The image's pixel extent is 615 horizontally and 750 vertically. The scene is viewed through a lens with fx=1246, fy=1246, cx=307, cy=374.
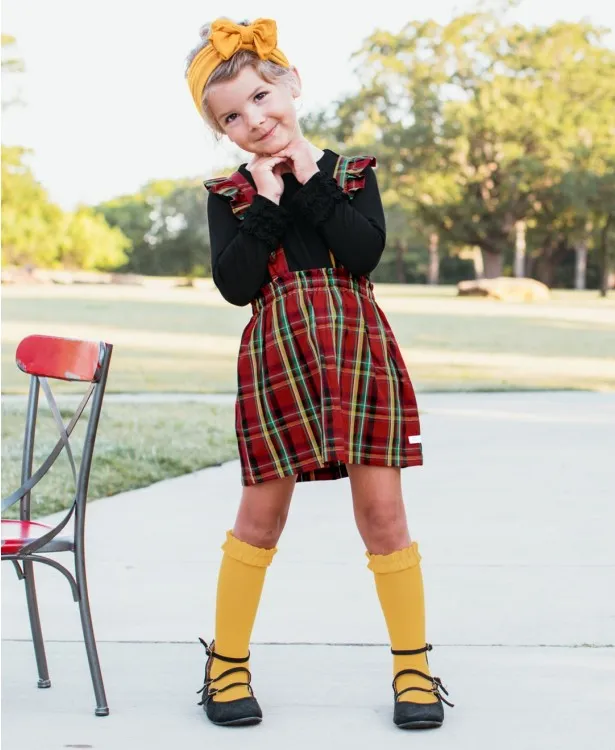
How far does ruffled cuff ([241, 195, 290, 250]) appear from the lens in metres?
2.79

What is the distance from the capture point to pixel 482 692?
3.06m

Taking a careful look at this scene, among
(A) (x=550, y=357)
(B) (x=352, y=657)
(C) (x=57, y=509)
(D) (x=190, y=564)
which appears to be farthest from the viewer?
(A) (x=550, y=357)

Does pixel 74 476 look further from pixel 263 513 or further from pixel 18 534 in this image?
pixel 263 513

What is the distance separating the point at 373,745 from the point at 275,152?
1.35m

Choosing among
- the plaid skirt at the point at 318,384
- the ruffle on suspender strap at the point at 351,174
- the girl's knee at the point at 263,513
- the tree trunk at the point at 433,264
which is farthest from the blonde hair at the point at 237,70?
the tree trunk at the point at 433,264

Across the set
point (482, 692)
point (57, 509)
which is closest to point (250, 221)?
point (482, 692)

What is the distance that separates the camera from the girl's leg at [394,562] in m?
2.85

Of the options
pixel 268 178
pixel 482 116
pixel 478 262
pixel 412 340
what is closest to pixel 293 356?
pixel 268 178

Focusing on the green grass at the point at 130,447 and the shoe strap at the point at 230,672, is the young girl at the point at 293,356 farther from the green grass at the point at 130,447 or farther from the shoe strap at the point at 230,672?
the green grass at the point at 130,447

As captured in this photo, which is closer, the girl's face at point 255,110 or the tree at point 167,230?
the girl's face at point 255,110

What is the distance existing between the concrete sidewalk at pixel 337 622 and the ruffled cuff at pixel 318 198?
1.15 metres

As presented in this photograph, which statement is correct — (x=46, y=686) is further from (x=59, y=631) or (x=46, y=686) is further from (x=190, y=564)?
(x=190, y=564)

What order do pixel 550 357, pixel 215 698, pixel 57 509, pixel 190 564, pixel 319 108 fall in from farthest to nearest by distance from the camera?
pixel 319 108 < pixel 550 357 < pixel 57 509 < pixel 190 564 < pixel 215 698

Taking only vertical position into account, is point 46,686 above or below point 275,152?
below
